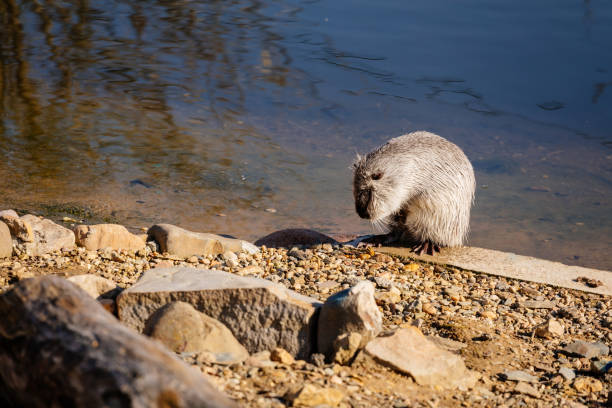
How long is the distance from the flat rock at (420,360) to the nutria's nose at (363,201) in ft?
7.23

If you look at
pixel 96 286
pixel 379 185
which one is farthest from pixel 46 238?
pixel 379 185

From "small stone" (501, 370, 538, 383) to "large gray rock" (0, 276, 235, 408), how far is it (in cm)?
189

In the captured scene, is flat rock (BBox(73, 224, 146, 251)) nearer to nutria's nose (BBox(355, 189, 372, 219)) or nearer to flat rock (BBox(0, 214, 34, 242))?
flat rock (BBox(0, 214, 34, 242))

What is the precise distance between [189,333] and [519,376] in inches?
67.7

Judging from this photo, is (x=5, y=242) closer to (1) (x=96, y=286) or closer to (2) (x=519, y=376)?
(1) (x=96, y=286)

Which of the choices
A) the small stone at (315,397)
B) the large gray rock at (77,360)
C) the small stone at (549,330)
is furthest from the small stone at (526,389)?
the large gray rock at (77,360)

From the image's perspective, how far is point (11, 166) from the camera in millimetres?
7938

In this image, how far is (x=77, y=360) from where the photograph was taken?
210 cm

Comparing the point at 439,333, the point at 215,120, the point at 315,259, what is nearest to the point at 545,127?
the point at 215,120

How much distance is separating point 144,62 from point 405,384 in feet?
35.4

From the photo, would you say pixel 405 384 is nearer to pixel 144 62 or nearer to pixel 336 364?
pixel 336 364

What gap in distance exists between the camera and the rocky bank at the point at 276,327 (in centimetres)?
217

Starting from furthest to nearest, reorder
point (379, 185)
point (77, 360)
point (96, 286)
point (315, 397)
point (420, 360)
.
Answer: point (379, 185), point (96, 286), point (420, 360), point (315, 397), point (77, 360)

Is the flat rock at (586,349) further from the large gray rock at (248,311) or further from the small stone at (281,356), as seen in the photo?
the small stone at (281,356)
